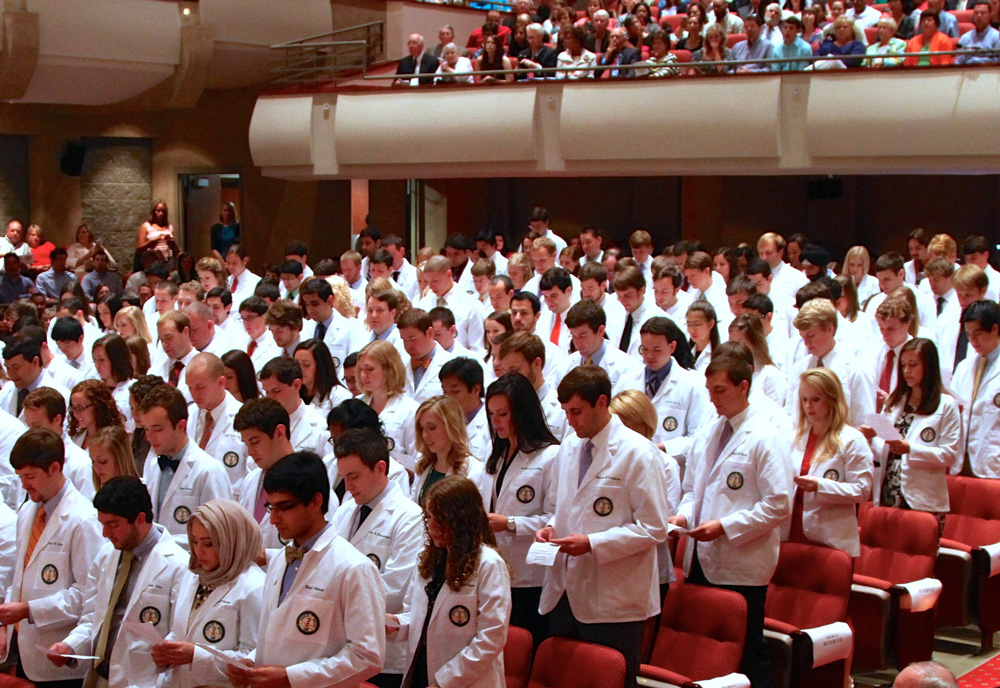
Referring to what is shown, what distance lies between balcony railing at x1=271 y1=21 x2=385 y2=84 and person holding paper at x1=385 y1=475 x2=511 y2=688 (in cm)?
1253

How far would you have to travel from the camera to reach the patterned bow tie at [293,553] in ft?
13.1

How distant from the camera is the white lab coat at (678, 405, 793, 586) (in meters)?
5.09

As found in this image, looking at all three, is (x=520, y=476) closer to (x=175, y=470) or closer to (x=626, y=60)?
(x=175, y=470)

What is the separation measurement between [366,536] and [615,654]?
3.53 ft

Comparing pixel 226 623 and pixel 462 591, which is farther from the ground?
pixel 462 591

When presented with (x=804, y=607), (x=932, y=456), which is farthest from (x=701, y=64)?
(x=804, y=607)

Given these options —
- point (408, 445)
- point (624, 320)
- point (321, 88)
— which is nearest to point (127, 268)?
point (321, 88)

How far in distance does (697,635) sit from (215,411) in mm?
2871

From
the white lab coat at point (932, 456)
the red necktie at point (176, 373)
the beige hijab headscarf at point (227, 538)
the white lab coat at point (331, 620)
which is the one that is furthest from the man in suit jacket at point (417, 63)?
the white lab coat at point (331, 620)

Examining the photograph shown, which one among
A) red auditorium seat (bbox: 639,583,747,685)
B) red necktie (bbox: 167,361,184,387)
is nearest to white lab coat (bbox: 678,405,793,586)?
red auditorium seat (bbox: 639,583,747,685)

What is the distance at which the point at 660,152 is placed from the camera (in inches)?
→ 539

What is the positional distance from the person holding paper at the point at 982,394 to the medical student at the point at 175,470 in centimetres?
414

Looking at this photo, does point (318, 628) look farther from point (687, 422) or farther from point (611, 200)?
point (611, 200)

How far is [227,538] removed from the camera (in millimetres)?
4098
